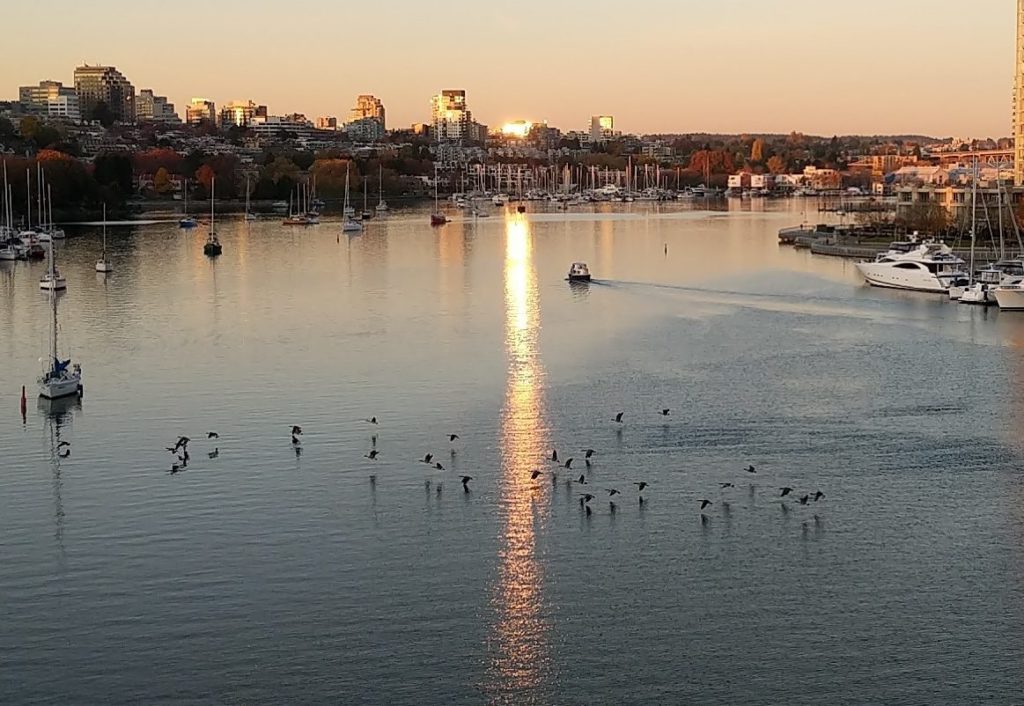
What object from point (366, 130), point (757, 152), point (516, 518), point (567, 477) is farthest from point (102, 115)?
point (516, 518)

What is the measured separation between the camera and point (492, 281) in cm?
2183

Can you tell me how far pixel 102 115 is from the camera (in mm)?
98688

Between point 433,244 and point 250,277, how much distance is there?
8.74 meters

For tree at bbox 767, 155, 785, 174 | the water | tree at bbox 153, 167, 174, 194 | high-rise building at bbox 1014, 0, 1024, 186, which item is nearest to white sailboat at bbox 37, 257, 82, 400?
the water

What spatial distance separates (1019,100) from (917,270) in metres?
18.6

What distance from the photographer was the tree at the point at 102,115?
3839 inches

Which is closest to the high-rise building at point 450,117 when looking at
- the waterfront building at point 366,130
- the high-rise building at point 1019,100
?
the waterfront building at point 366,130

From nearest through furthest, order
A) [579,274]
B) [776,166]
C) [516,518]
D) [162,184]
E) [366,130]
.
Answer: [516,518] → [579,274] → [162,184] → [776,166] → [366,130]

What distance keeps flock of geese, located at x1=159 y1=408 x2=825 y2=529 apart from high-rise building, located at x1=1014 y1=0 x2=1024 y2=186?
28.9 metres

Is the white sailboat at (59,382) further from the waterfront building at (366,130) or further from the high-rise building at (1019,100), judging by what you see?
the waterfront building at (366,130)

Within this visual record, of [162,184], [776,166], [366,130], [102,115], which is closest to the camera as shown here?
[162,184]

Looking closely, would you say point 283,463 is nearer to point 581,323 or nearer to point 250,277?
point 581,323

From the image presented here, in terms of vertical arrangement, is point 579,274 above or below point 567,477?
above

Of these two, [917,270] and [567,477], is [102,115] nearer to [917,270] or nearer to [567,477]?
[917,270]
